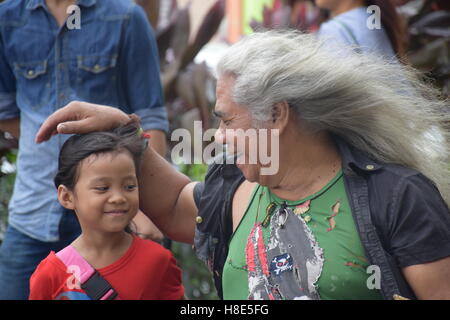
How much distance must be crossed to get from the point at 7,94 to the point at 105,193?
32.4 inches

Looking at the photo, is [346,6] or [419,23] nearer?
[346,6]

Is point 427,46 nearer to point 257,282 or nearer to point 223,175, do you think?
point 223,175

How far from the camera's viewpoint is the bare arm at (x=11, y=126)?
3.12 m

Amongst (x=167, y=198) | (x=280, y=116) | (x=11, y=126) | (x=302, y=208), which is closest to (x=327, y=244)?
(x=302, y=208)

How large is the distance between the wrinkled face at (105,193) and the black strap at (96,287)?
0.56 feet

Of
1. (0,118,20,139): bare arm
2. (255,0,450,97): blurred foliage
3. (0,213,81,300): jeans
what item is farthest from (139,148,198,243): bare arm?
(255,0,450,97): blurred foliage

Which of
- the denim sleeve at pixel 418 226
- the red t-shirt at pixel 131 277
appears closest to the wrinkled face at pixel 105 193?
the red t-shirt at pixel 131 277

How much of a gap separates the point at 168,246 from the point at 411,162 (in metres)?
1.19

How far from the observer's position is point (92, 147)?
8.35 ft

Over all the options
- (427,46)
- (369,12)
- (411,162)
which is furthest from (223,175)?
(427,46)

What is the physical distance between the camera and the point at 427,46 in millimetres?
5180

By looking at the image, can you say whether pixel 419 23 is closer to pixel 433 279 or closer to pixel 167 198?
pixel 167 198

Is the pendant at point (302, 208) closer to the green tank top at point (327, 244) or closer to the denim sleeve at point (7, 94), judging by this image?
the green tank top at point (327, 244)
